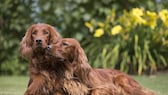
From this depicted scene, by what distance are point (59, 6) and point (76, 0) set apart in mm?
442

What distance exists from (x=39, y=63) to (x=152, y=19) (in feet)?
22.0

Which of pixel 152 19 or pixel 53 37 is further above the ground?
pixel 152 19

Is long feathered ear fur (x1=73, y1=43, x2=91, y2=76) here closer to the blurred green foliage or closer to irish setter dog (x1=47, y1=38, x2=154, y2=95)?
irish setter dog (x1=47, y1=38, x2=154, y2=95)

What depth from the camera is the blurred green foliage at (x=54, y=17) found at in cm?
1328

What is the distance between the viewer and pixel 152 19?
12.6 m

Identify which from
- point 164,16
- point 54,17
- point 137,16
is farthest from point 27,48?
point 54,17

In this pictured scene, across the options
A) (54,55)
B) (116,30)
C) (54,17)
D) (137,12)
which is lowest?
(54,55)

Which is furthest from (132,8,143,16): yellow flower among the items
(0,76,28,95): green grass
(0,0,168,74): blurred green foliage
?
(0,76,28,95): green grass

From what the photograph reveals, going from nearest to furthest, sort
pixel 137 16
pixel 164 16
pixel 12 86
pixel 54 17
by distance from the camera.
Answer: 1. pixel 12 86
2. pixel 137 16
3. pixel 164 16
4. pixel 54 17

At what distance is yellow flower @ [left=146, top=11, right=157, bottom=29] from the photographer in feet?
41.3

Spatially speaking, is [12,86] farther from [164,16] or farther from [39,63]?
[164,16]

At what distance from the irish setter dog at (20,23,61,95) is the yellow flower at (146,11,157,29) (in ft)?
21.0

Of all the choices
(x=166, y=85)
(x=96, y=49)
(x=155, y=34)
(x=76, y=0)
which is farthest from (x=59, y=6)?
(x=166, y=85)

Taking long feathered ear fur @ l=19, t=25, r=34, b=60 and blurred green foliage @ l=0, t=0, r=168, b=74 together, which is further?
blurred green foliage @ l=0, t=0, r=168, b=74
